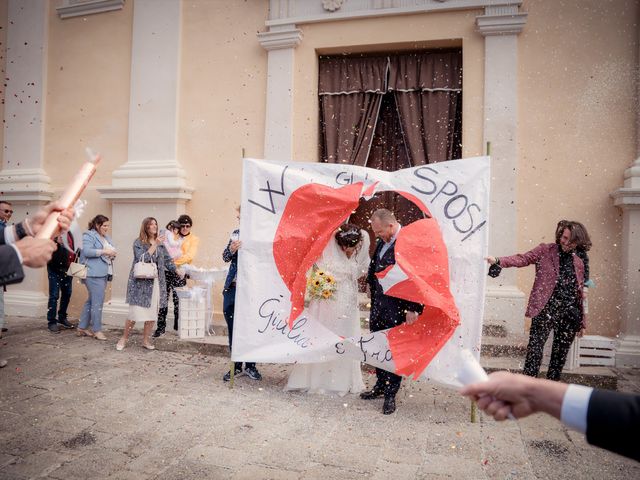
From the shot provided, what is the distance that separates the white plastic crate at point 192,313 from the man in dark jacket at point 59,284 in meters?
2.15

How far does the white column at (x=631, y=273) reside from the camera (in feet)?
19.5

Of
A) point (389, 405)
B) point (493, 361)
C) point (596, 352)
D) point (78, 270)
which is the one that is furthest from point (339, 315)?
point (78, 270)

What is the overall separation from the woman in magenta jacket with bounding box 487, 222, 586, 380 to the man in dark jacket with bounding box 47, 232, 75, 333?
6.79m

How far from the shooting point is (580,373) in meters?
5.31

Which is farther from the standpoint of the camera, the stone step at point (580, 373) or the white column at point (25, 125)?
the white column at point (25, 125)

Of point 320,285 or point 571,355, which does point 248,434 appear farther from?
point 571,355

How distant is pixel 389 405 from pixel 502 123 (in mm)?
4495

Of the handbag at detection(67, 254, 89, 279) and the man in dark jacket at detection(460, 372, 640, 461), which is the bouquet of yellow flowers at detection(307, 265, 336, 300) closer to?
the man in dark jacket at detection(460, 372, 640, 461)

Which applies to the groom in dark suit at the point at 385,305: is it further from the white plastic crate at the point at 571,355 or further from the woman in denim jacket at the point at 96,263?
the woman in denim jacket at the point at 96,263

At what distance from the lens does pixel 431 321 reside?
14.4ft

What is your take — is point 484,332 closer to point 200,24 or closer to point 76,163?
Answer: point 200,24

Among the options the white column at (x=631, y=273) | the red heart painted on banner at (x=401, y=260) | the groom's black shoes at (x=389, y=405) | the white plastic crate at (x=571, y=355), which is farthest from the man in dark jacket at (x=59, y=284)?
the white column at (x=631, y=273)

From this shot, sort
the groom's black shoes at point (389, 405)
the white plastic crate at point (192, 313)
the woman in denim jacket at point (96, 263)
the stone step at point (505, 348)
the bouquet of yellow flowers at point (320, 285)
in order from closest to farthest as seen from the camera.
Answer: the groom's black shoes at point (389, 405)
the bouquet of yellow flowers at point (320, 285)
the stone step at point (505, 348)
the white plastic crate at point (192, 313)
the woman in denim jacket at point (96, 263)

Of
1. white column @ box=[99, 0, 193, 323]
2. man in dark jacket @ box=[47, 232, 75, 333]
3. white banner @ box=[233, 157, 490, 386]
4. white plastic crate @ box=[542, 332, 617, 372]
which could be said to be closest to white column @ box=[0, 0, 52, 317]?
man in dark jacket @ box=[47, 232, 75, 333]
